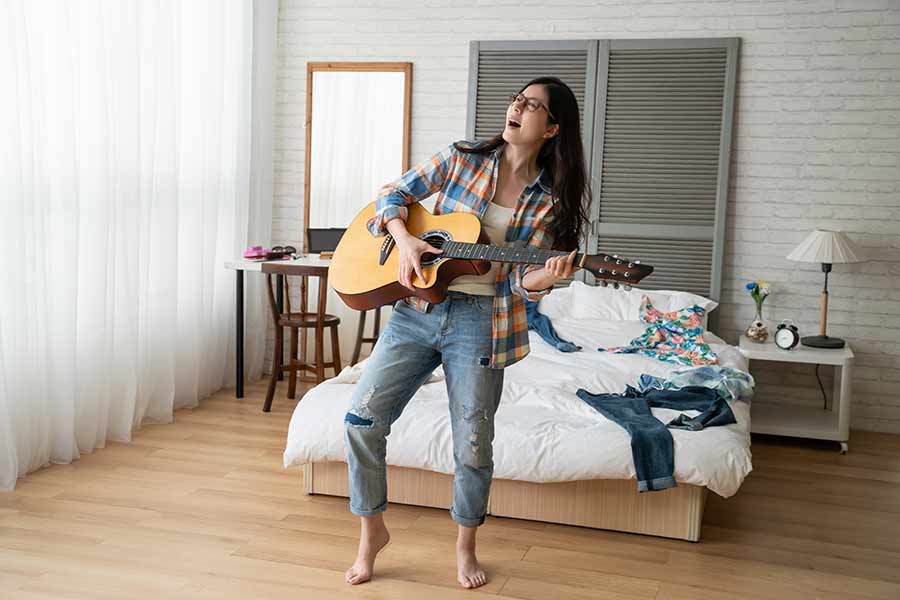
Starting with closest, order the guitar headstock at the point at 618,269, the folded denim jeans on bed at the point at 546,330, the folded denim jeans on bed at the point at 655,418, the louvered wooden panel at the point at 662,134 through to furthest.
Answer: the guitar headstock at the point at 618,269 < the folded denim jeans on bed at the point at 655,418 < the folded denim jeans on bed at the point at 546,330 < the louvered wooden panel at the point at 662,134

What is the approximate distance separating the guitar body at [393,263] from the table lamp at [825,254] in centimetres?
268

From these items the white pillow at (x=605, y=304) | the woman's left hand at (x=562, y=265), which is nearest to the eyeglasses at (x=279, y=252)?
the white pillow at (x=605, y=304)

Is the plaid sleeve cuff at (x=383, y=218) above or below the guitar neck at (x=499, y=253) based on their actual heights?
above

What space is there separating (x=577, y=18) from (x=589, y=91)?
1.36 feet

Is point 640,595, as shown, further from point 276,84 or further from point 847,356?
point 276,84

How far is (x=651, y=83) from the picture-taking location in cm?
498

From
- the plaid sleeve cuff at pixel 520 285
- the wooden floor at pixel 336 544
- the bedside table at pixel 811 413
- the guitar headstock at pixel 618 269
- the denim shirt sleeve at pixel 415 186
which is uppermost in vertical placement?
the denim shirt sleeve at pixel 415 186

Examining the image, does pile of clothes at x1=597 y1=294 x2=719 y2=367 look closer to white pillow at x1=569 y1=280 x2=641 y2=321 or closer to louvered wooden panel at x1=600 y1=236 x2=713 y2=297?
white pillow at x1=569 y1=280 x2=641 y2=321

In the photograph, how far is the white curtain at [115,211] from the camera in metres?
3.54

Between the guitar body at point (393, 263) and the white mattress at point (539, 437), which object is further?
the white mattress at point (539, 437)

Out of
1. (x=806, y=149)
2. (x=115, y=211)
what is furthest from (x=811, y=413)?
(x=115, y=211)

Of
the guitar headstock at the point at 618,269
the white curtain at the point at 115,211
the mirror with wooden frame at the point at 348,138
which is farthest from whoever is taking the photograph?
the mirror with wooden frame at the point at 348,138

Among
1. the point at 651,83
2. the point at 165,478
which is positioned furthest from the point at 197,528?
the point at 651,83

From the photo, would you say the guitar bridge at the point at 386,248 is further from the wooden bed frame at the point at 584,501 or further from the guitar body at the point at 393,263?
the wooden bed frame at the point at 584,501
